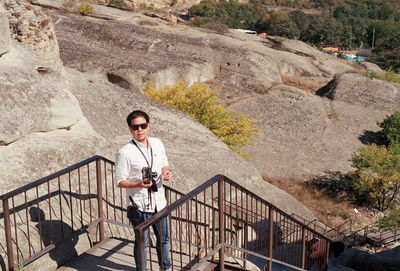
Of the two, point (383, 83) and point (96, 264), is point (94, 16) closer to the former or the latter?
point (383, 83)

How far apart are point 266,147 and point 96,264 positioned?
2405 centimetres

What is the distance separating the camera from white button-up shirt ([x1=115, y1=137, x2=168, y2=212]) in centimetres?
523

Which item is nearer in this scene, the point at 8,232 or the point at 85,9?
the point at 8,232

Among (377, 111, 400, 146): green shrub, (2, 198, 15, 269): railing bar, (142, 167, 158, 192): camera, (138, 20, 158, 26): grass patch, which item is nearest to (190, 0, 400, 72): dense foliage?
(138, 20, 158, 26): grass patch

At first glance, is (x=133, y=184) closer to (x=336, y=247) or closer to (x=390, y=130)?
(x=336, y=247)

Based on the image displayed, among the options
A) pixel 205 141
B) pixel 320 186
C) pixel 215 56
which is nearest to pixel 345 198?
pixel 320 186

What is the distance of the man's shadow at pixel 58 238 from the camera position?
635cm

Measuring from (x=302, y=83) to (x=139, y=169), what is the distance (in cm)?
3734

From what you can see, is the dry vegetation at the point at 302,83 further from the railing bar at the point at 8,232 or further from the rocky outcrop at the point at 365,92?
the railing bar at the point at 8,232

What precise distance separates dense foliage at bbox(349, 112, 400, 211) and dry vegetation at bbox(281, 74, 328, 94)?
15.0 m

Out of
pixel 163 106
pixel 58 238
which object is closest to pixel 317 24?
pixel 163 106

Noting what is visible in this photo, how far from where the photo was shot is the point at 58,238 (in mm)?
6988

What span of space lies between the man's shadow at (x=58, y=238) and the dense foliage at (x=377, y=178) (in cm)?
2073

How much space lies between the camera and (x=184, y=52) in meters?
37.9
